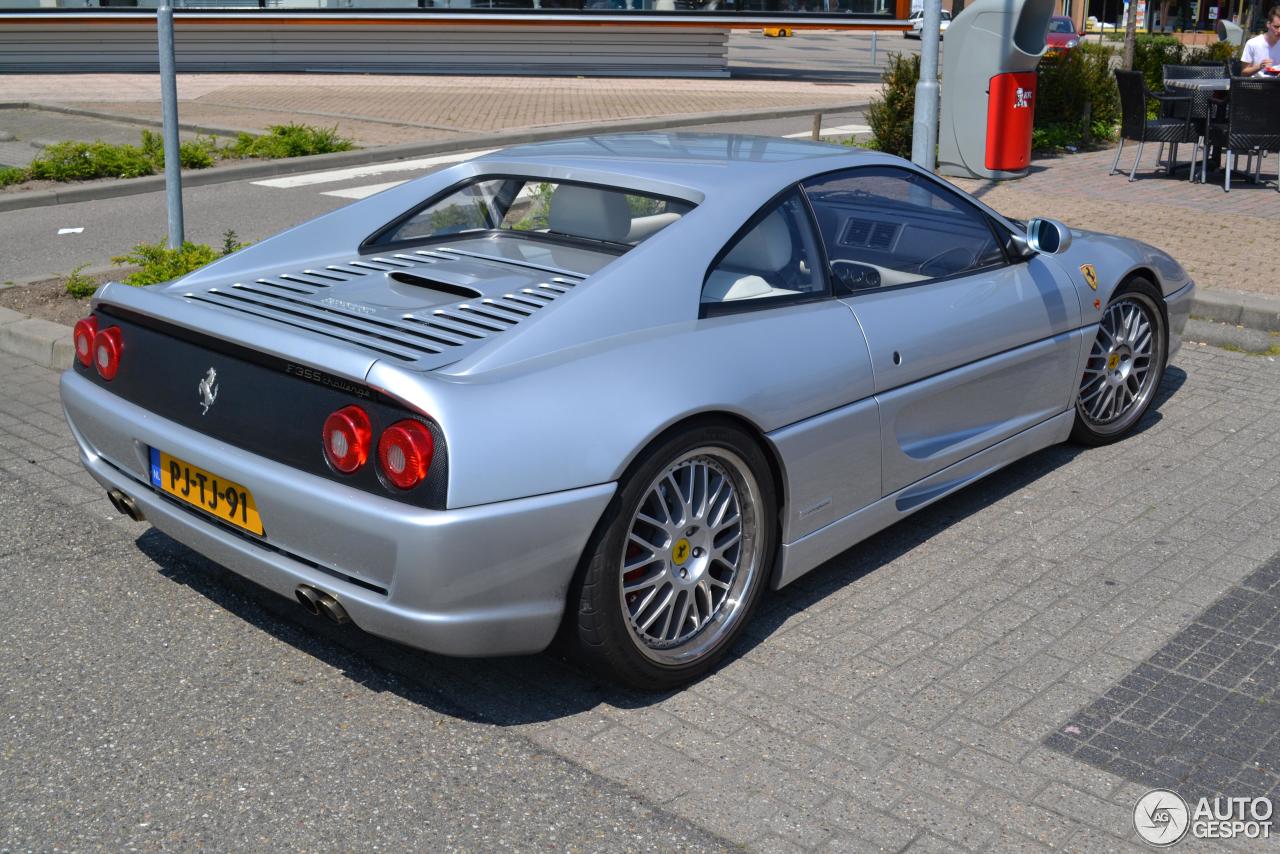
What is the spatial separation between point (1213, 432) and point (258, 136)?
11753 millimetres

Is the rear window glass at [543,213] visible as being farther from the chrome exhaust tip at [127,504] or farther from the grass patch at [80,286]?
the grass patch at [80,286]

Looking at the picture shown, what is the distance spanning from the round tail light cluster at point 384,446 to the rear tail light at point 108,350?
1067 mm

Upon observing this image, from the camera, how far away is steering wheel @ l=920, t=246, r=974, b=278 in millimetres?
4887

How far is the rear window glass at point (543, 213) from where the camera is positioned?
4301 millimetres

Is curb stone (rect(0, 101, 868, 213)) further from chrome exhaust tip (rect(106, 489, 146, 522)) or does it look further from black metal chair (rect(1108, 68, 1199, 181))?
chrome exhaust tip (rect(106, 489, 146, 522))

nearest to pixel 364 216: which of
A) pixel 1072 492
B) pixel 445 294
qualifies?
pixel 445 294

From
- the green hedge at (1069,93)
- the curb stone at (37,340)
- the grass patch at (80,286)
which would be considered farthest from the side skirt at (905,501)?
the green hedge at (1069,93)

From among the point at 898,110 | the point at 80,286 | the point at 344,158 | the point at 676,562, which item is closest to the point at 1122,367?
the point at 676,562

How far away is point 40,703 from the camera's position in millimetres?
3773

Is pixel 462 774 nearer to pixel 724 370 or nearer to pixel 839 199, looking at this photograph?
pixel 724 370

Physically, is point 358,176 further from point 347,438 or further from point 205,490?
point 347,438

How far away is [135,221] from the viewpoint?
447 inches

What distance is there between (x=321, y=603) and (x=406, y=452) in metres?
0.52

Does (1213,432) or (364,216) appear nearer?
(364,216)
